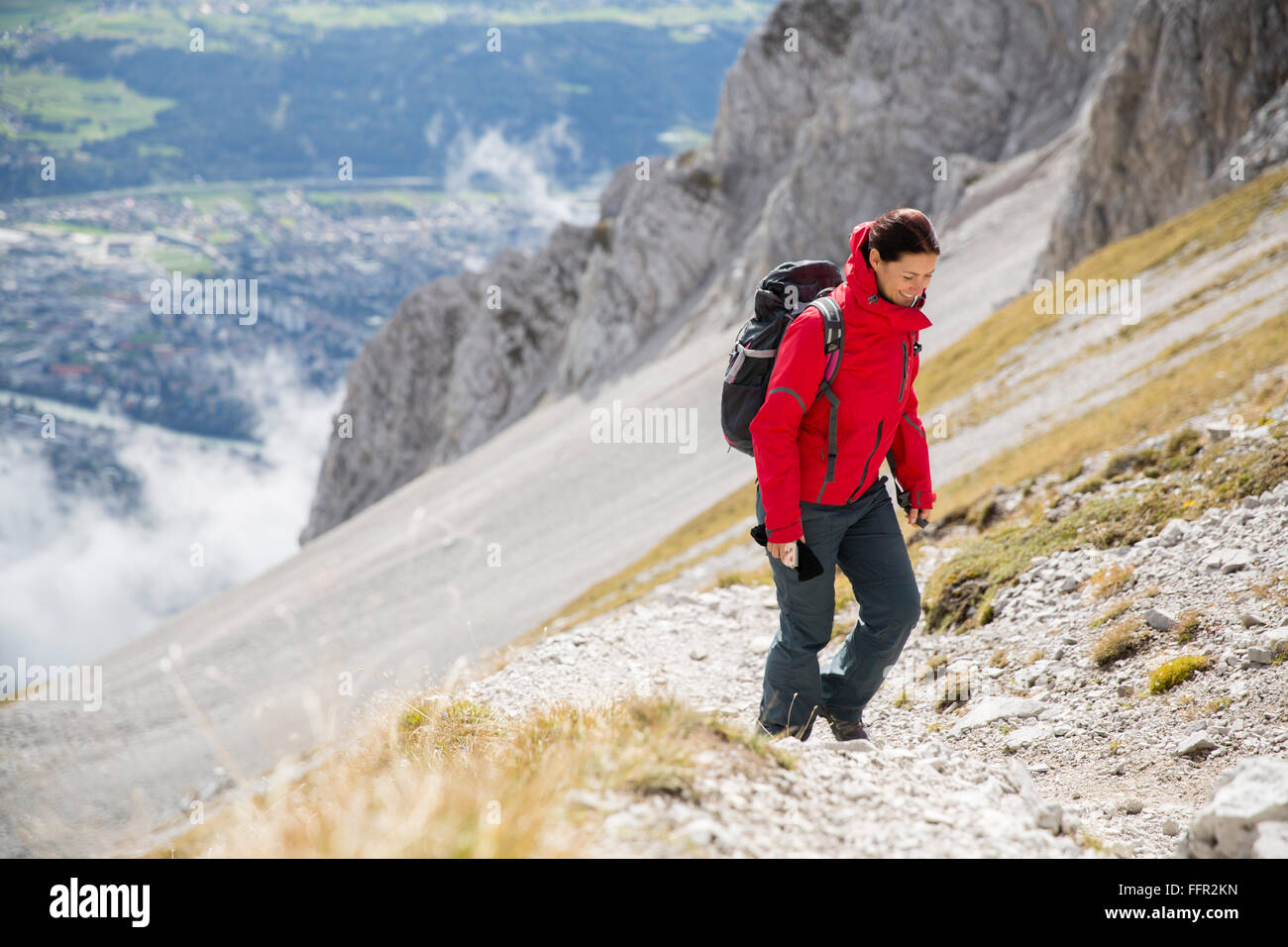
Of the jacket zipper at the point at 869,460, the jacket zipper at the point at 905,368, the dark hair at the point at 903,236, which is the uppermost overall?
the dark hair at the point at 903,236

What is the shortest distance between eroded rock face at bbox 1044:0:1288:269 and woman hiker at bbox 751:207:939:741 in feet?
144

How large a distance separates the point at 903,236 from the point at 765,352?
103 cm

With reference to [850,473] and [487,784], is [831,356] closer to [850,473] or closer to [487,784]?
[850,473]

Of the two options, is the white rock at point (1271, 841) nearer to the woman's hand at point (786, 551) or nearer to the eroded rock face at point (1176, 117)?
the woman's hand at point (786, 551)

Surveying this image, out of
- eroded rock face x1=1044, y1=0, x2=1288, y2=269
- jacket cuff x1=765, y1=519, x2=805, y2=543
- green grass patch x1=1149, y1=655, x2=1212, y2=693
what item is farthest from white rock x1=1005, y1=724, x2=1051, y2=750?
eroded rock face x1=1044, y1=0, x2=1288, y2=269

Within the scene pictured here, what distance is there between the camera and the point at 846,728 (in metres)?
5.70

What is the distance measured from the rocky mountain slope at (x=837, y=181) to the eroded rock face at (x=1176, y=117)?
0.10 m

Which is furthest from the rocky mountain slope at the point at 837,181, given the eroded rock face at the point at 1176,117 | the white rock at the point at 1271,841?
the white rock at the point at 1271,841

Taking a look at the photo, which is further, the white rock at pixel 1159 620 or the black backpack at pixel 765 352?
the white rock at pixel 1159 620

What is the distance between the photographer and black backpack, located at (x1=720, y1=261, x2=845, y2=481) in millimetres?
4977

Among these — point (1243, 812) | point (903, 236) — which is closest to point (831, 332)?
point (903, 236)

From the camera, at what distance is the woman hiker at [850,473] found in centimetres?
475
